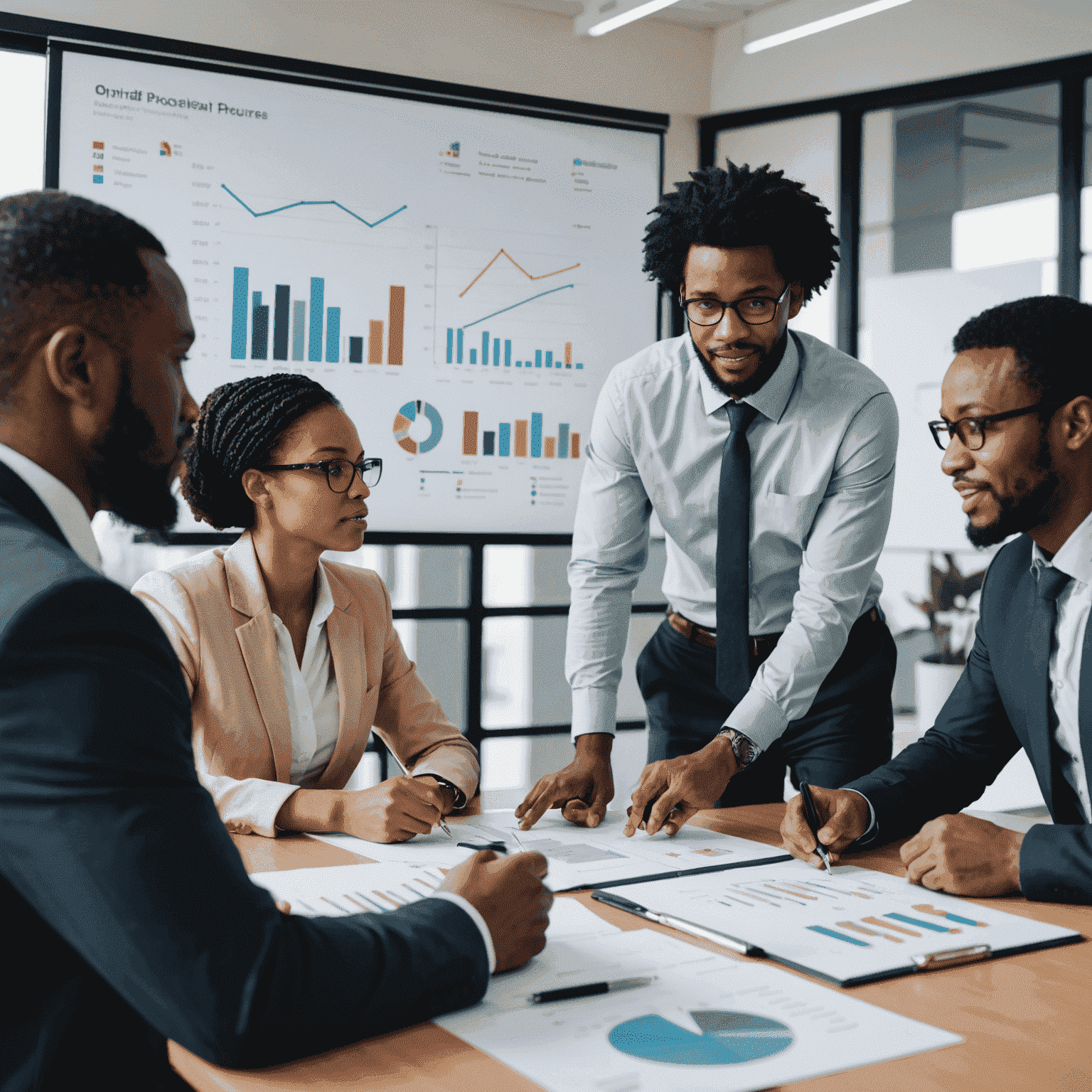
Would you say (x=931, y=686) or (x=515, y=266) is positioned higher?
(x=515, y=266)

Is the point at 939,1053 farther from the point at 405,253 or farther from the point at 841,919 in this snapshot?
the point at 405,253

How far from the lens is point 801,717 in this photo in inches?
84.4

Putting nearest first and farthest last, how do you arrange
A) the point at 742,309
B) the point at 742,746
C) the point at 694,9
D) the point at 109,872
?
the point at 109,872, the point at 742,746, the point at 742,309, the point at 694,9

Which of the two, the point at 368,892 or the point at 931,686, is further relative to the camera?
the point at 931,686

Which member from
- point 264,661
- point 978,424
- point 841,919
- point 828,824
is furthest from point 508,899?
point 978,424

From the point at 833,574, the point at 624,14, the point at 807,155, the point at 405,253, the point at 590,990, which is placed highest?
the point at 624,14

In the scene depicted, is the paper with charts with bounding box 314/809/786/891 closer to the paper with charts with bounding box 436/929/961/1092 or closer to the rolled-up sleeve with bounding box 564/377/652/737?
the paper with charts with bounding box 436/929/961/1092

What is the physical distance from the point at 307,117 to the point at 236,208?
37 centimetres

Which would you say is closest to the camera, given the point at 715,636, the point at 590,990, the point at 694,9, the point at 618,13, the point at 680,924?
the point at 590,990

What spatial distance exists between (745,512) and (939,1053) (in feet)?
4.41

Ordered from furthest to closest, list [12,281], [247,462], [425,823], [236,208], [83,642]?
[236,208] → [247,462] → [425,823] → [12,281] → [83,642]

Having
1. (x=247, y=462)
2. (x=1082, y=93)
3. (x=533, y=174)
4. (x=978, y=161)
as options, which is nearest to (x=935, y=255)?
(x=978, y=161)

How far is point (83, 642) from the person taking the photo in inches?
30.5

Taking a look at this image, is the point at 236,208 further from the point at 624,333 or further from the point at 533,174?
the point at 624,333
